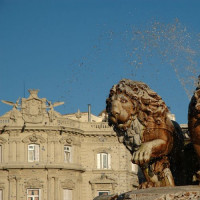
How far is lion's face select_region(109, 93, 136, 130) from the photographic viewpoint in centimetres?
881

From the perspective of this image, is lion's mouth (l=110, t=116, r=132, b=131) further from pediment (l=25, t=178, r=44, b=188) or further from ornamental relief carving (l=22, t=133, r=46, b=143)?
ornamental relief carving (l=22, t=133, r=46, b=143)

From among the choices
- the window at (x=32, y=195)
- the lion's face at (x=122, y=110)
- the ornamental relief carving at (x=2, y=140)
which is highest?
the ornamental relief carving at (x=2, y=140)

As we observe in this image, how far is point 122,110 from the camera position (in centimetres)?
882

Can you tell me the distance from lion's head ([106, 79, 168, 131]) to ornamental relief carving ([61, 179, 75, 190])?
4150cm

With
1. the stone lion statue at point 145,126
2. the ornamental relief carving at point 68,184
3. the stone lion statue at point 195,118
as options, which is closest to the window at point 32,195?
the ornamental relief carving at point 68,184

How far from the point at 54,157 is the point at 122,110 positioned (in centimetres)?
4145

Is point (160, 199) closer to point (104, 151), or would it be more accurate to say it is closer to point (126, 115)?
point (126, 115)

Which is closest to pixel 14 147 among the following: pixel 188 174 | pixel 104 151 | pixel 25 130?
pixel 25 130

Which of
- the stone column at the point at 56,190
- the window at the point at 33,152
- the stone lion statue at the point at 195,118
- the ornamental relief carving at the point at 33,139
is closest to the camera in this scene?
the stone lion statue at the point at 195,118

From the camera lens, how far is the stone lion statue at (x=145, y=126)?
883cm

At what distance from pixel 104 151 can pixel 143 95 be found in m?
43.7

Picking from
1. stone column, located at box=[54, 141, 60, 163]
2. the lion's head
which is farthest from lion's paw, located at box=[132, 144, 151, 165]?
stone column, located at box=[54, 141, 60, 163]

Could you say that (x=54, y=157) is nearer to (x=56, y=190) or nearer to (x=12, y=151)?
(x=56, y=190)

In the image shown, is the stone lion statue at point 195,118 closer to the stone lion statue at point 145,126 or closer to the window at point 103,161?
the stone lion statue at point 145,126
